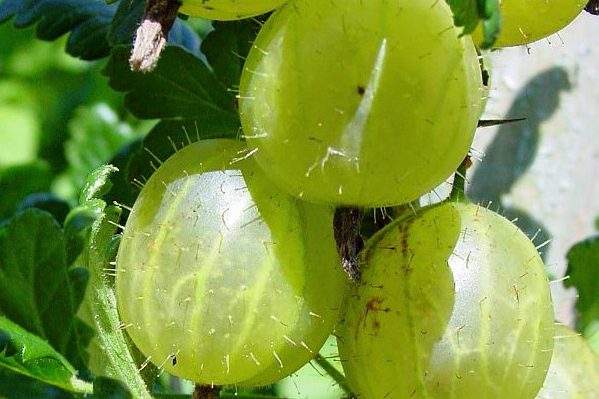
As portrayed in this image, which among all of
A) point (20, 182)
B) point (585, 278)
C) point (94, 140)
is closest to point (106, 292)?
point (585, 278)

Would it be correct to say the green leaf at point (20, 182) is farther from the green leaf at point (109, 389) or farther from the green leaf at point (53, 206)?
the green leaf at point (109, 389)

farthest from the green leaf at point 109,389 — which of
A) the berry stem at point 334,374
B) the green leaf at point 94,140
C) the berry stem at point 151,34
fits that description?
the green leaf at point 94,140

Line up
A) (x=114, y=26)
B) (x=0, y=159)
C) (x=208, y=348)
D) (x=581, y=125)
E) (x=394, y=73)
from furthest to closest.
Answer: (x=0, y=159) < (x=581, y=125) < (x=114, y=26) < (x=208, y=348) < (x=394, y=73)

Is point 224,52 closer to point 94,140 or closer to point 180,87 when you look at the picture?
point 180,87

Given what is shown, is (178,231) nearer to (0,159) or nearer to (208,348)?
(208,348)

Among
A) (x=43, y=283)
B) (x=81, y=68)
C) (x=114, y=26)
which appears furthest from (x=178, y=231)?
(x=81, y=68)

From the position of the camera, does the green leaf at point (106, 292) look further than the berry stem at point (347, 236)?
Yes
